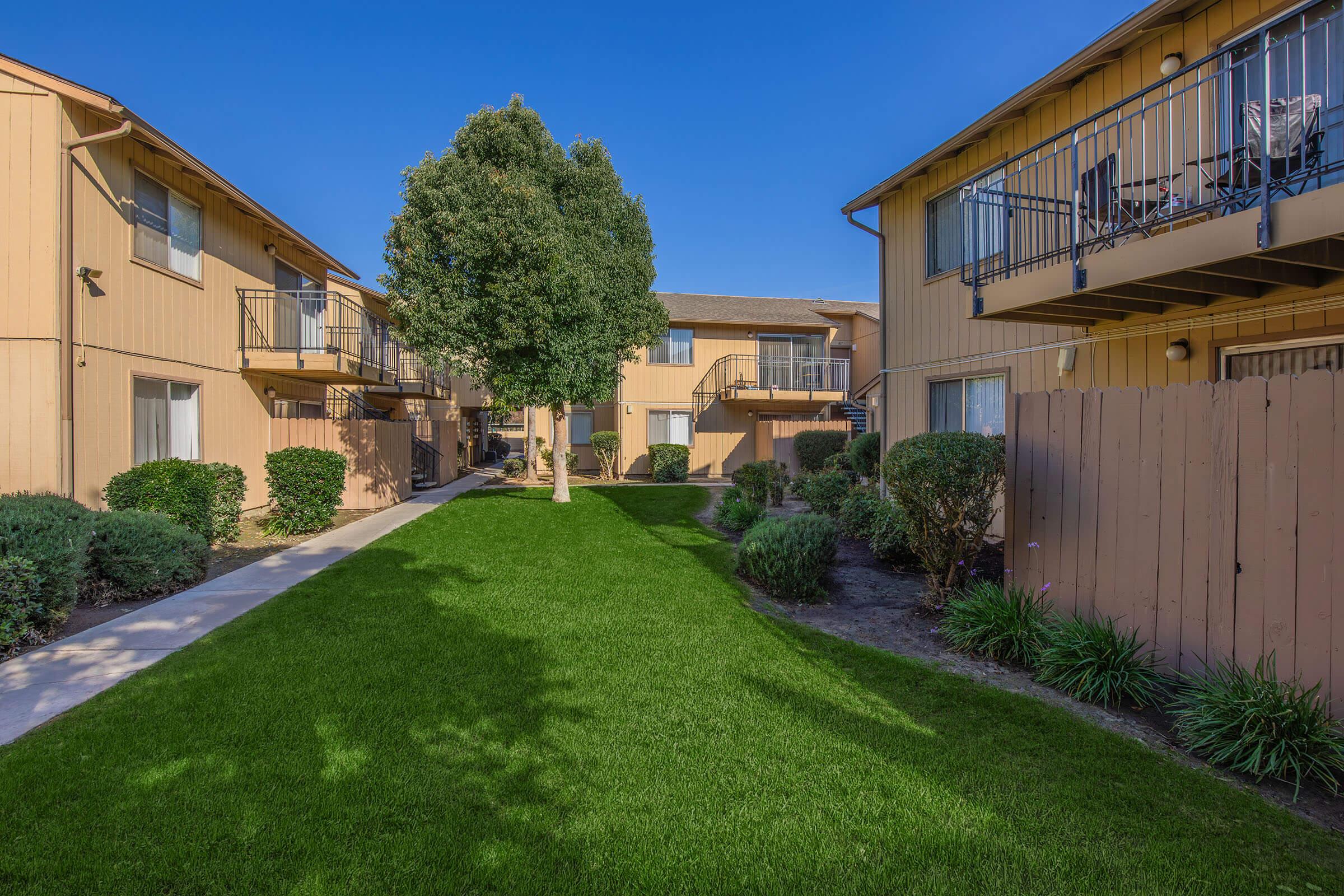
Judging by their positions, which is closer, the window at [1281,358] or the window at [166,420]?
the window at [1281,358]

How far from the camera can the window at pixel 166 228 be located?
9.81 metres

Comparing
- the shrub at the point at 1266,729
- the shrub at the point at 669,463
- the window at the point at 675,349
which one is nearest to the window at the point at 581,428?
the window at the point at 675,349

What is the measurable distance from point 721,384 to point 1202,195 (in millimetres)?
17504

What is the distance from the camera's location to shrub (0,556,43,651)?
16.3 ft

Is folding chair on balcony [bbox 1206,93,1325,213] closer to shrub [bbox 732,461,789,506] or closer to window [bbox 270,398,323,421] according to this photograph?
shrub [bbox 732,461,789,506]

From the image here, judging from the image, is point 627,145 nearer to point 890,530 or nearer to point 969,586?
point 890,530

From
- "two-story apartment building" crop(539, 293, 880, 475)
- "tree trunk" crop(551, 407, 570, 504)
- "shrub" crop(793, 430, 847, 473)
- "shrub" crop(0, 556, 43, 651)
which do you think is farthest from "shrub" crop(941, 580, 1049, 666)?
"two-story apartment building" crop(539, 293, 880, 475)

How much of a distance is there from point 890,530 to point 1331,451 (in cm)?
476

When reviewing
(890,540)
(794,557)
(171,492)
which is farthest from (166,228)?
(890,540)

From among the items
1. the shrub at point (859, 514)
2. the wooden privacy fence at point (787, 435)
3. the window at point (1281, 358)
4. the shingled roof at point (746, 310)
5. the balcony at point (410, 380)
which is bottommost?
the shrub at point (859, 514)

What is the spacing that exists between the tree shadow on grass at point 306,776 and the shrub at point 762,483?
814cm

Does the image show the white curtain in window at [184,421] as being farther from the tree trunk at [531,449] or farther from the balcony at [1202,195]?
the balcony at [1202,195]

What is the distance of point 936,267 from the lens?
1013cm

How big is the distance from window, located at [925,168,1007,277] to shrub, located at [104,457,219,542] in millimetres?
10420
